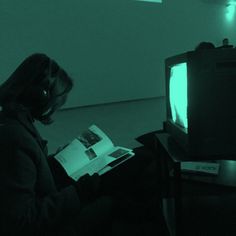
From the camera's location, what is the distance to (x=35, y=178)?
2.77 ft

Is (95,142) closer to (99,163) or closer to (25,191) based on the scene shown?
(99,163)

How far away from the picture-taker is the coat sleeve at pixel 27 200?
2.52 feet

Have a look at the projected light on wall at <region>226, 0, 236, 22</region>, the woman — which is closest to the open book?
the woman

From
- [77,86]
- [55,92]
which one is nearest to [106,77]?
[77,86]

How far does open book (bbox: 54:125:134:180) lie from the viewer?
1154 millimetres

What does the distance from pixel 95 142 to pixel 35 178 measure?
0.46m

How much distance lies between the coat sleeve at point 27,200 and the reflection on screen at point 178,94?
0.46m

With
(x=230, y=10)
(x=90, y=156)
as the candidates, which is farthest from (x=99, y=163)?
(x=230, y=10)

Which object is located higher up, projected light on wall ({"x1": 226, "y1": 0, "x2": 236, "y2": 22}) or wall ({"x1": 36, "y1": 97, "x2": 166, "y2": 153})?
projected light on wall ({"x1": 226, "y1": 0, "x2": 236, "y2": 22})

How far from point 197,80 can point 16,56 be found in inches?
50.6

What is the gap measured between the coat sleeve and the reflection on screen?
46cm

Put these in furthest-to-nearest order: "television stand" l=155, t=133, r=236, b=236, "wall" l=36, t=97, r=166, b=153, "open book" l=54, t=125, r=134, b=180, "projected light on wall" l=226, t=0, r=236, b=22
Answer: "projected light on wall" l=226, t=0, r=236, b=22 < "wall" l=36, t=97, r=166, b=153 < "open book" l=54, t=125, r=134, b=180 < "television stand" l=155, t=133, r=236, b=236

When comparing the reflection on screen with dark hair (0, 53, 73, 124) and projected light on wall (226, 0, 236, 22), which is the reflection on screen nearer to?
dark hair (0, 53, 73, 124)

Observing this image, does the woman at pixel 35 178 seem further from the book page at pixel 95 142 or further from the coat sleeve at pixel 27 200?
the book page at pixel 95 142
